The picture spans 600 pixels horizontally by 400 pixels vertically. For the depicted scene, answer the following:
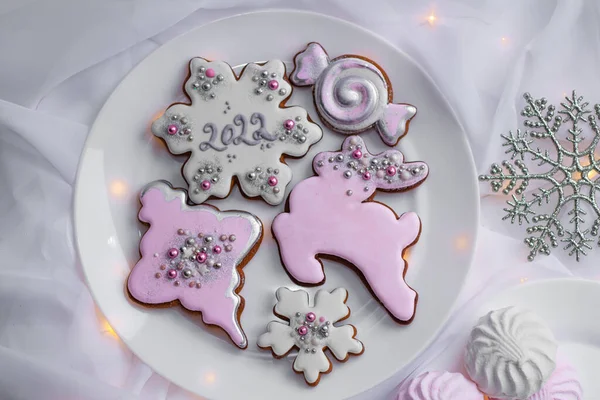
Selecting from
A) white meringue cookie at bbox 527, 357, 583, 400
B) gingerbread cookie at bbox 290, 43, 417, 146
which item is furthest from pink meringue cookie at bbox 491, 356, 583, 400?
gingerbread cookie at bbox 290, 43, 417, 146

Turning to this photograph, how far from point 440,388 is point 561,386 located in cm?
28

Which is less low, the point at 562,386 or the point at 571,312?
the point at 571,312

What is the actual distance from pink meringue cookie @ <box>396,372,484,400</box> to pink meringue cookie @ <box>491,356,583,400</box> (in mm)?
133

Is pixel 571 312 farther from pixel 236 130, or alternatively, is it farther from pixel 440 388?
pixel 236 130

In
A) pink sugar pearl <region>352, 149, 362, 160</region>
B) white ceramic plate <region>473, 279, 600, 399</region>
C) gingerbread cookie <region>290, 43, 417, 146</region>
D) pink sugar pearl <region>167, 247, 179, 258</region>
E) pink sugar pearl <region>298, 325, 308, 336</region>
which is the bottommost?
pink sugar pearl <region>298, 325, 308, 336</region>

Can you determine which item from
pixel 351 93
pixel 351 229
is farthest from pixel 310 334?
pixel 351 93

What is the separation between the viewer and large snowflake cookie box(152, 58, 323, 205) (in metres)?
1.30

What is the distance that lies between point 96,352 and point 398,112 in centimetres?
85

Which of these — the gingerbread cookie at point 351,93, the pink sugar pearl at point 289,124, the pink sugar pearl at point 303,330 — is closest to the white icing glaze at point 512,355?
the pink sugar pearl at point 303,330

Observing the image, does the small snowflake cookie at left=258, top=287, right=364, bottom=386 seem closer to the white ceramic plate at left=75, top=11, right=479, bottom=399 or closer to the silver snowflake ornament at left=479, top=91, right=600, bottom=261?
the white ceramic plate at left=75, top=11, right=479, bottom=399

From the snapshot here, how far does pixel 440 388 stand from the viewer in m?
1.28

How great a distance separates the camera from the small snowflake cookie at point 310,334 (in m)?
1.29

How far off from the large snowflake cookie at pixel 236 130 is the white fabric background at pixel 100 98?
15cm

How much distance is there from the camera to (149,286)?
1282 millimetres
